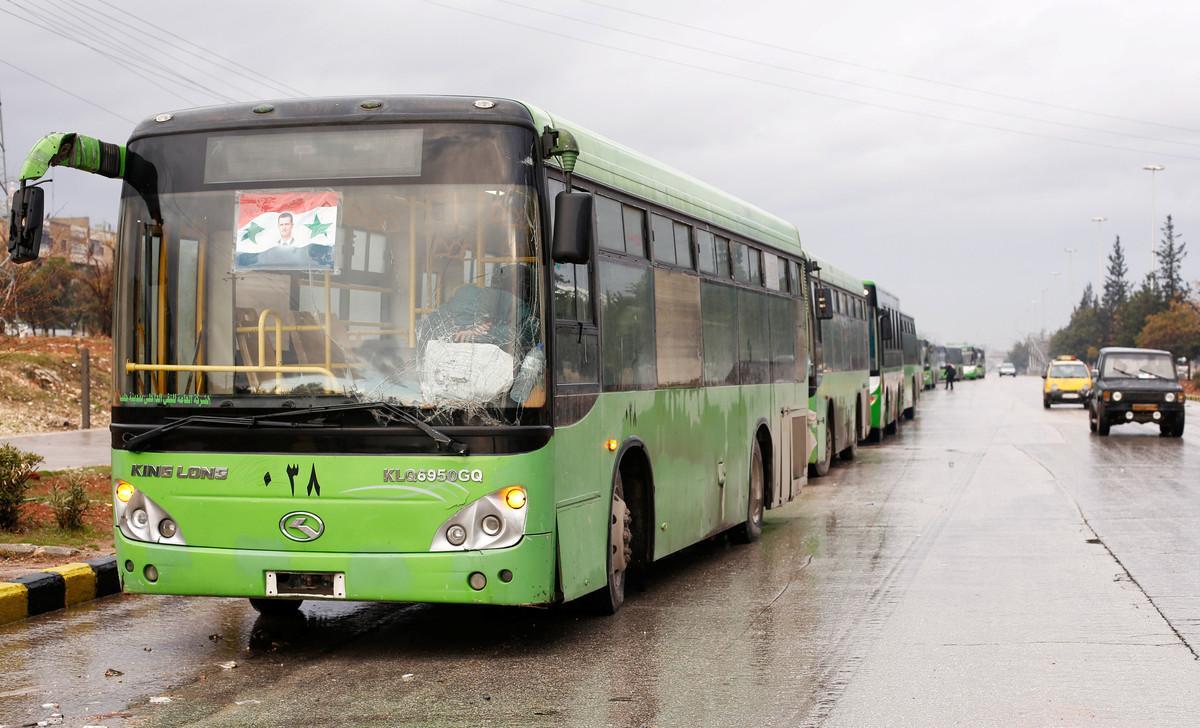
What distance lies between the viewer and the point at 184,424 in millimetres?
7605

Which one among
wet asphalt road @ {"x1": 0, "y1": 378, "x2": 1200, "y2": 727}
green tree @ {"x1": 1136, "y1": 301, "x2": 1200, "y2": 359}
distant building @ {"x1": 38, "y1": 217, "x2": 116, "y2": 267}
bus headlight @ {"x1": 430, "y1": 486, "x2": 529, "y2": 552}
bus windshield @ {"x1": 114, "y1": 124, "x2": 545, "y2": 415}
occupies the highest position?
distant building @ {"x1": 38, "y1": 217, "x2": 116, "y2": 267}

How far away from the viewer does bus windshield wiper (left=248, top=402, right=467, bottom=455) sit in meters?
7.28

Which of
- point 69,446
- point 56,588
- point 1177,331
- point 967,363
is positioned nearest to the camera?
point 56,588

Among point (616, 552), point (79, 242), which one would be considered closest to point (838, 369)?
point (616, 552)

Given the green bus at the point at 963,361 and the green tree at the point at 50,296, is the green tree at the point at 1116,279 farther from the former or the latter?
the green tree at the point at 50,296

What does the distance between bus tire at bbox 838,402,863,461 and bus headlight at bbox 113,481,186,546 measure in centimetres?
1767

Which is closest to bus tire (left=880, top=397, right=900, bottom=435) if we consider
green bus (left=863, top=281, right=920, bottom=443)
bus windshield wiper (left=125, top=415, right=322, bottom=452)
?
green bus (left=863, top=281, right=920, bottom=443)

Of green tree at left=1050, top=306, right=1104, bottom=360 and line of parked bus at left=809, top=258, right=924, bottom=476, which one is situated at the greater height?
green tree at left=1050, top=306, right=1104, bottom=360

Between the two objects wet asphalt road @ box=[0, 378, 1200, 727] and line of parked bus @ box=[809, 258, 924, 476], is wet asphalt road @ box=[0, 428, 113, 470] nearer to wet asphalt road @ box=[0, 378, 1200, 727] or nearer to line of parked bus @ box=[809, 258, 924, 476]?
wet asphalt road @ box=[0, 378, 1200, 727]

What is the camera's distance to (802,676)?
23.9ft

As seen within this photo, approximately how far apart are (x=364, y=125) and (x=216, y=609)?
12.6 ft

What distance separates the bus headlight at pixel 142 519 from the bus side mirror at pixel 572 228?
8.52ft

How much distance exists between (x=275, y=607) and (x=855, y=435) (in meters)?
17.6

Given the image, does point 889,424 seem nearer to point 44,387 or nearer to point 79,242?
point 44,387
